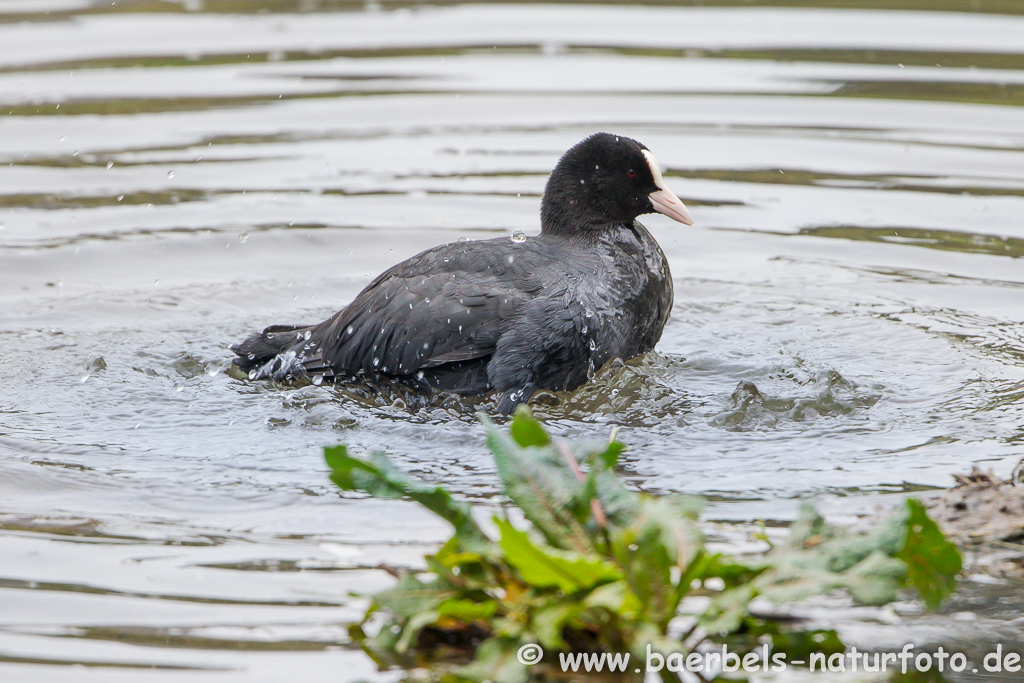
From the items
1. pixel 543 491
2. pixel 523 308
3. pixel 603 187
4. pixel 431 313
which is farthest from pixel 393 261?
pixel 543 491

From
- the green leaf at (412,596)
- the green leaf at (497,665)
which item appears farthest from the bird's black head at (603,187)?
the green leaf at (497,665)

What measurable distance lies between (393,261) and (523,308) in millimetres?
1938

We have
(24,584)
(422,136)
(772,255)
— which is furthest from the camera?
(422,136)

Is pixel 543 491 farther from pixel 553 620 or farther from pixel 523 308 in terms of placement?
pixel 523 308

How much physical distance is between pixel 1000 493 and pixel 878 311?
7.99 feet

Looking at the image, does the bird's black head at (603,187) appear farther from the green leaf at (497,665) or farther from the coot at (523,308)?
the green leaf at (497,665)

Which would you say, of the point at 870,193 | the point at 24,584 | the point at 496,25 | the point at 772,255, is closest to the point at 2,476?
the point at 24,584

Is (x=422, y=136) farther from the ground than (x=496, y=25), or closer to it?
closer to it

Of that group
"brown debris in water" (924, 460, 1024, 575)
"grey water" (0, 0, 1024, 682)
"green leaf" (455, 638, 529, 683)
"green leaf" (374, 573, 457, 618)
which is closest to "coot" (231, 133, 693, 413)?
"grey water" (0, 0, 1024, 682)

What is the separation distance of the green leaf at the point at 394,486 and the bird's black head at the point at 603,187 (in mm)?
2767

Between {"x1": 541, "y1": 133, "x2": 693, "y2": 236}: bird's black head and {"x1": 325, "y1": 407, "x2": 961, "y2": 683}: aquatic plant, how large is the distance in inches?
105

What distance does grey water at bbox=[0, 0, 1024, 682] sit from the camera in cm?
347

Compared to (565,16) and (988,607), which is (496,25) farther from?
(988,607)

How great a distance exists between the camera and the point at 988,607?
2963 millimetres
